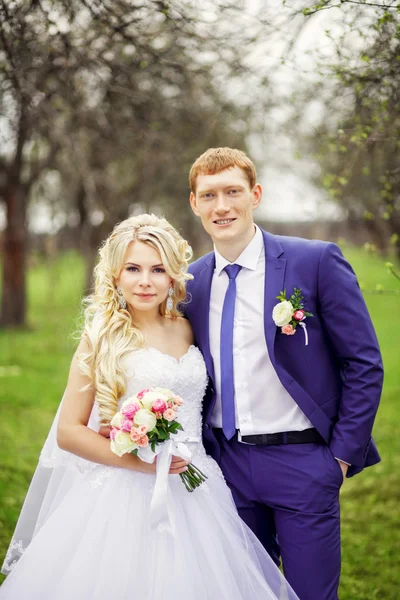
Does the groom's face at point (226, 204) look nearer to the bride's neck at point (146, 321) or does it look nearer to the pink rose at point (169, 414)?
the bride's neck at point (146, 321)

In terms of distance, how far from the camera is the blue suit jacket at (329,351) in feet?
10.7

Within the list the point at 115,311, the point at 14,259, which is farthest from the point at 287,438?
the point at 14,259

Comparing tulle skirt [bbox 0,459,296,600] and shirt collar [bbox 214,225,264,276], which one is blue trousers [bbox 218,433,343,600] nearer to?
tulle skirt [bbox 0,459,296,600]

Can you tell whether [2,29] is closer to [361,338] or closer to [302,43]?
[302,43]

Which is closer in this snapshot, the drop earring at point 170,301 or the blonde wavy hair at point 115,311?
the blonde wavy hair at point 115,311

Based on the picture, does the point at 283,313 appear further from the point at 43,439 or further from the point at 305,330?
the point at 43,439

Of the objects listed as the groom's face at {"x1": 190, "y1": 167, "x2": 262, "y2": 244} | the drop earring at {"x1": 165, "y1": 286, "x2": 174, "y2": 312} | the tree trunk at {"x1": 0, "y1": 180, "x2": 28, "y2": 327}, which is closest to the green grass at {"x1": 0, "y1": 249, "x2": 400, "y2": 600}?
the tree trunk at {"x1": 0, "y1": 180, "x2": 28, "y2": 327}

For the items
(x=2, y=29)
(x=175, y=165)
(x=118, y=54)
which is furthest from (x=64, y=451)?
(x=175, y=165)

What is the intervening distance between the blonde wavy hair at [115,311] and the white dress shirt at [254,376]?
0.38 m

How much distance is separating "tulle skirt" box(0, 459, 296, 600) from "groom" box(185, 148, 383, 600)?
19 cm

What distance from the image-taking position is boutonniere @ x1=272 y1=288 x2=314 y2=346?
3.18 m

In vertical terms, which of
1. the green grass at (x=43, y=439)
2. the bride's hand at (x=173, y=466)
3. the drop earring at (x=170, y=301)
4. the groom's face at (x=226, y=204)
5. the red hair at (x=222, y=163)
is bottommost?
the green grass at (x=43, y=439)

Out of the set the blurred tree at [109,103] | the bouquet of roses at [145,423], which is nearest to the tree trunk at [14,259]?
the blurred tree at [109,103]

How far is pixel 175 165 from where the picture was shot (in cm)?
1183
